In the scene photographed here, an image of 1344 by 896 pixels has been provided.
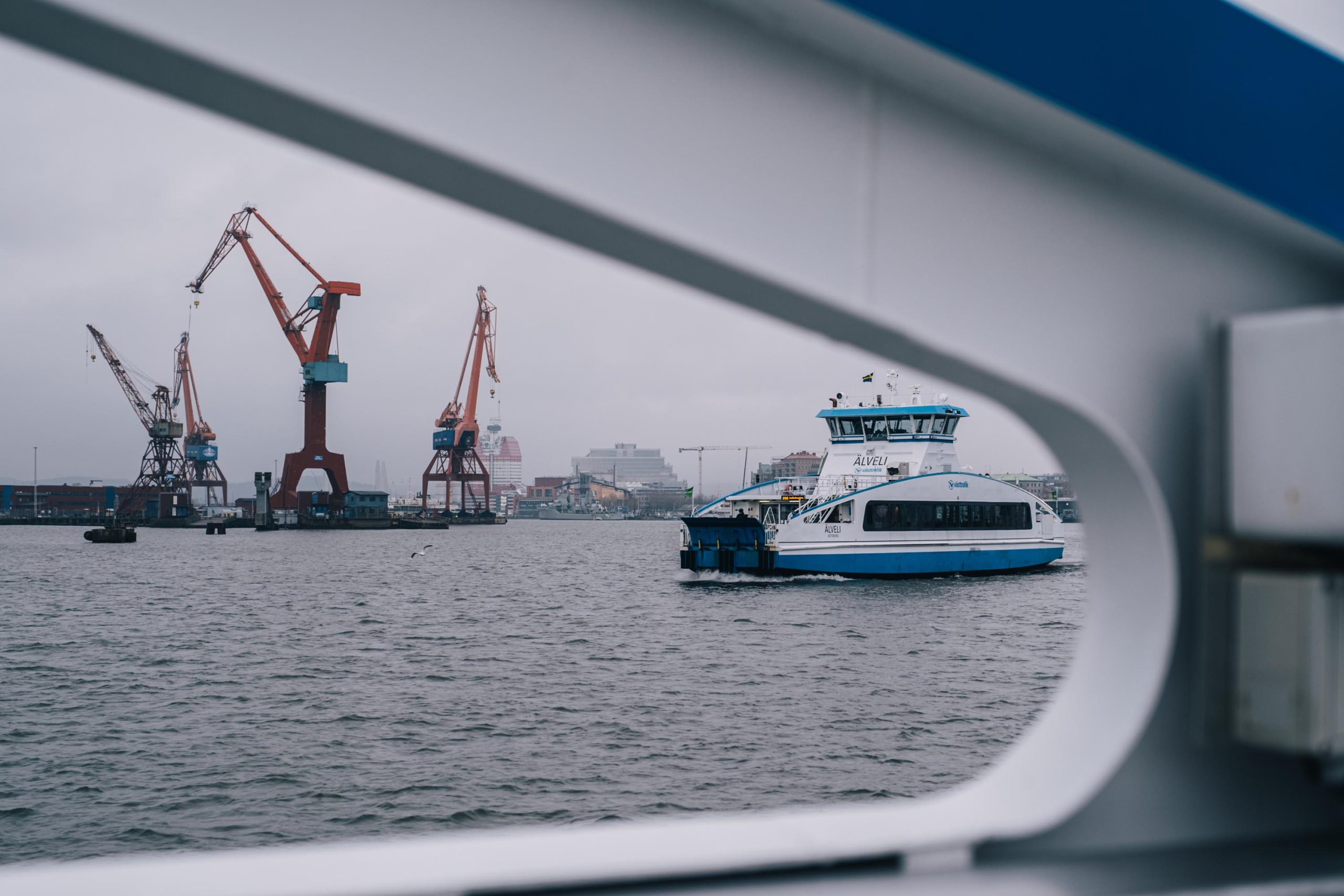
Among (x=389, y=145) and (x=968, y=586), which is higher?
(x=389, y=145)

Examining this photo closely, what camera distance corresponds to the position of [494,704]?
1109cm

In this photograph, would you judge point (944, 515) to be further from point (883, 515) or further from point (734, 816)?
point (734, 816)

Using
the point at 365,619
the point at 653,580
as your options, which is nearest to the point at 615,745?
the point at 365,619

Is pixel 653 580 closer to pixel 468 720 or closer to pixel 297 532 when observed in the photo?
pixel 468 720

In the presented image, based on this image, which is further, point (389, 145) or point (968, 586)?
point (968, 586)

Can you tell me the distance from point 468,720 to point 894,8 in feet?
32.6

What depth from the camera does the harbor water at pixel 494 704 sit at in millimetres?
7656

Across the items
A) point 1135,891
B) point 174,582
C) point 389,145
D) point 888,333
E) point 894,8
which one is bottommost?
point 174,582

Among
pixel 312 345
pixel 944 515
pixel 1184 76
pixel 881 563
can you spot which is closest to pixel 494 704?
pixel 1184 76

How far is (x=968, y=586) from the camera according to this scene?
75.3 feet

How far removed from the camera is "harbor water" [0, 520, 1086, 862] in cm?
766

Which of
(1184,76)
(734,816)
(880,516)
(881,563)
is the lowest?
(881,563)

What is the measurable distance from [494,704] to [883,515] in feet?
46.3

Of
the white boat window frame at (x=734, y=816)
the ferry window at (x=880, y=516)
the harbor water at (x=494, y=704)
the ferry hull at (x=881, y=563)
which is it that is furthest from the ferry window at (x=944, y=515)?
the white boat window frame at (x=734, y=816)
